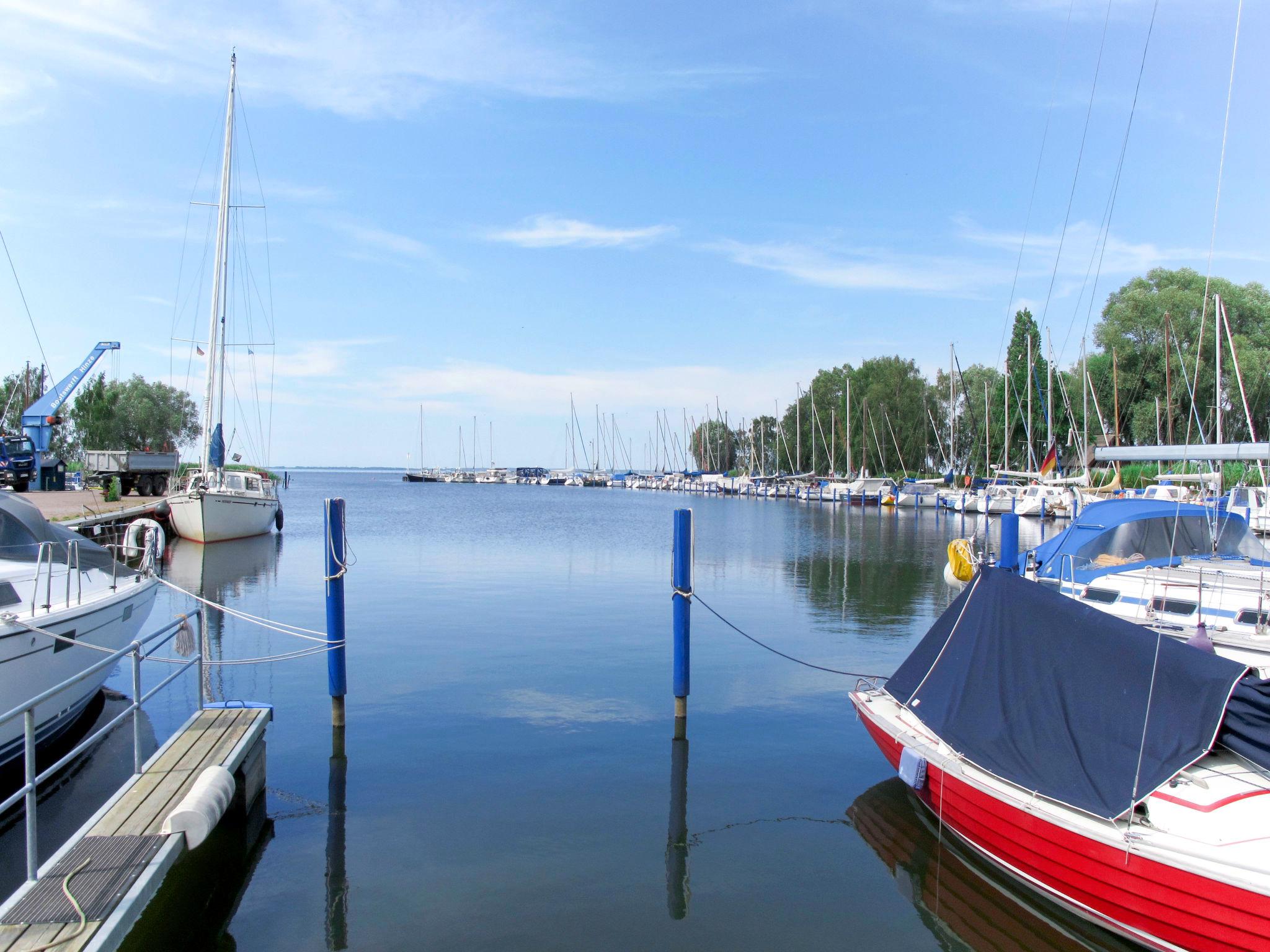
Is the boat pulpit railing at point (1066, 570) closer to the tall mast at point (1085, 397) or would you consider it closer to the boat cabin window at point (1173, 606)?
the boat cabin window at point (1173, 606)

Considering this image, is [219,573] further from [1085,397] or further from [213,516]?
[1085,397]

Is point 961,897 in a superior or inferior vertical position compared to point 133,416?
inferior

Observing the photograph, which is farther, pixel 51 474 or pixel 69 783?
pixel 51 474

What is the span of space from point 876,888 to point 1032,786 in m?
1.86

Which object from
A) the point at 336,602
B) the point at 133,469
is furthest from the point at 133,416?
the point at 336,602

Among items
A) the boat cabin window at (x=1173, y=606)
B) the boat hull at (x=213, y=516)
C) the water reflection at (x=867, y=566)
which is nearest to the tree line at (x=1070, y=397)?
the water reflection at (x=867, y=566)

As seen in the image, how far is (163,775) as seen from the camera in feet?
27.8

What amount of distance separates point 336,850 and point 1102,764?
24.7 feet

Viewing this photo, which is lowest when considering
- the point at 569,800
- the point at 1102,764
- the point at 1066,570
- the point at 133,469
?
the point at 569,800

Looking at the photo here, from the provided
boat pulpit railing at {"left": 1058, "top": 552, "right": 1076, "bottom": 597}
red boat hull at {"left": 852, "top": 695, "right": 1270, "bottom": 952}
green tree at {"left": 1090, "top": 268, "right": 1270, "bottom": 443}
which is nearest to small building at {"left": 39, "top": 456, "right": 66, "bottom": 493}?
boat pulpit railing at {"left": 1058, "top": 552, "right": 1076, "bottom": 597}

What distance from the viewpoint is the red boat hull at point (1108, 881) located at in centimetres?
632

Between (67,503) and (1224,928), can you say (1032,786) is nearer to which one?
(1224,928)

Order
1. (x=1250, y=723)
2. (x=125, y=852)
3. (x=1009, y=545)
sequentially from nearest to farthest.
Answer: (x=125, y=852) → (x=1250, y=723) → (x=1009, y=545)

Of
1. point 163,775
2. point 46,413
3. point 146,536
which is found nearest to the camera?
point 163,775
